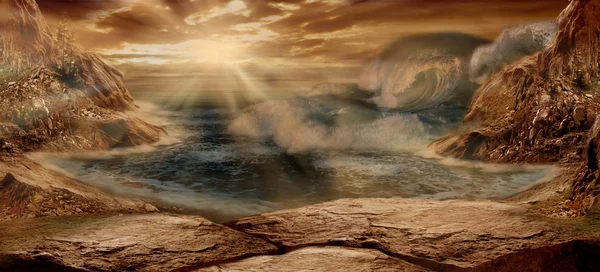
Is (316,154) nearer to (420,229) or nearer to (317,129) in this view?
(317,129)

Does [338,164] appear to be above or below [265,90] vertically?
below

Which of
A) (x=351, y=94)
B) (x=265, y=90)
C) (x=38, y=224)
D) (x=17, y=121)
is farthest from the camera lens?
(x=351, y=94)

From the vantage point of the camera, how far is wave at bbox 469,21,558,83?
17.2ft

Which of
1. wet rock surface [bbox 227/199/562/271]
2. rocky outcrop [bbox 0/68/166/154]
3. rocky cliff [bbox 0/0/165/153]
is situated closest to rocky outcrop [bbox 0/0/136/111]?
rocky cliff [bbox 0/0/165/153]

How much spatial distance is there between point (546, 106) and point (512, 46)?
2.96 feet

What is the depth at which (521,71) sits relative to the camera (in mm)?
5805

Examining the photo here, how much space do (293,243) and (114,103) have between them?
3928 millimetres

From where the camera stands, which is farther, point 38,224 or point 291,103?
point 291,103

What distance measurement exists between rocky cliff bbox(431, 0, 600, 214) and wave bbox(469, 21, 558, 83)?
0.10 m

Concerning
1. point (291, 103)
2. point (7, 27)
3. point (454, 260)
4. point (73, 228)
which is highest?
point (7, 27)

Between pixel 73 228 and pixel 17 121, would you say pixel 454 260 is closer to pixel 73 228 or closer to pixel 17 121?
pixel 73 228

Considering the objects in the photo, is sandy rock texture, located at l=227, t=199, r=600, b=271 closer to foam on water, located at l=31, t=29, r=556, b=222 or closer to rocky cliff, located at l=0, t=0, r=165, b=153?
foam on water, located at l=31, t=29, r=556, b=222

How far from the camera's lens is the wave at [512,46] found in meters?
5.23

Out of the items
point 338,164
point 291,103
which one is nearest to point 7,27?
point 291,103
